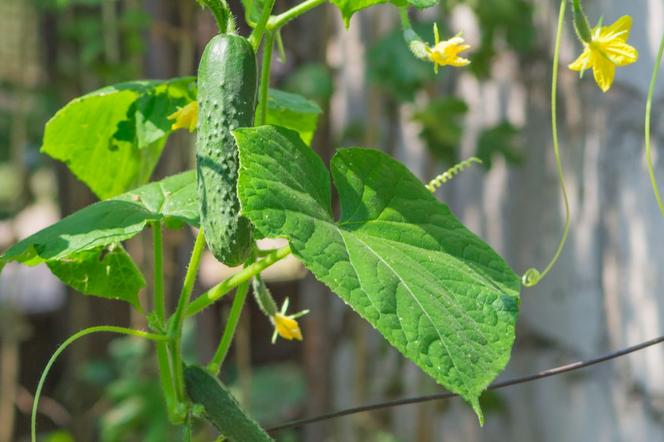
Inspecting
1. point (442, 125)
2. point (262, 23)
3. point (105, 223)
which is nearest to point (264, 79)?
point (262, 23)

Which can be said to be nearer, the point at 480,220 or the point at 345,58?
the point at 480,220

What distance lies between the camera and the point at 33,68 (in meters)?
3.03

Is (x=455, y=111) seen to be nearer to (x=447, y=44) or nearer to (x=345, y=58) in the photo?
(x=345, y=58)

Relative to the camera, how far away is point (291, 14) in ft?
2.05

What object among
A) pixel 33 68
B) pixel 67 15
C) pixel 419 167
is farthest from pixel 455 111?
pixel 33 68

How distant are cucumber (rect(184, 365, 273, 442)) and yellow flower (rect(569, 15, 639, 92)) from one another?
0.32 metres

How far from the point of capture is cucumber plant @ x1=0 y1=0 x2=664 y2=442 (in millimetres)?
544

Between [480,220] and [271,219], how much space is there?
166cm

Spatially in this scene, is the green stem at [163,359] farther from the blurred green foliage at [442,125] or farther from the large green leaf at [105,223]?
the blurred green foliage at [442,125]

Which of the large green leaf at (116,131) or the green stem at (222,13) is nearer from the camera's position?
the green stem at (222,13)

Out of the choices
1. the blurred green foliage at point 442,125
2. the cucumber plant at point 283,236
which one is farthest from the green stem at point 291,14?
the blurred green foliage at point 442,125

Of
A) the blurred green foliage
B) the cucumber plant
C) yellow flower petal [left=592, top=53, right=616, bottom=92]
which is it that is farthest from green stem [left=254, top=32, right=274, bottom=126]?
the blurred green foliage

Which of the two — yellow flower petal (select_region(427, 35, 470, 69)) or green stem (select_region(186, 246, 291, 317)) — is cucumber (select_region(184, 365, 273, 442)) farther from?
yellow flower petal (select_region(427, 35, 470, 69))

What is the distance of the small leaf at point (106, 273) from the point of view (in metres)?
0.74
